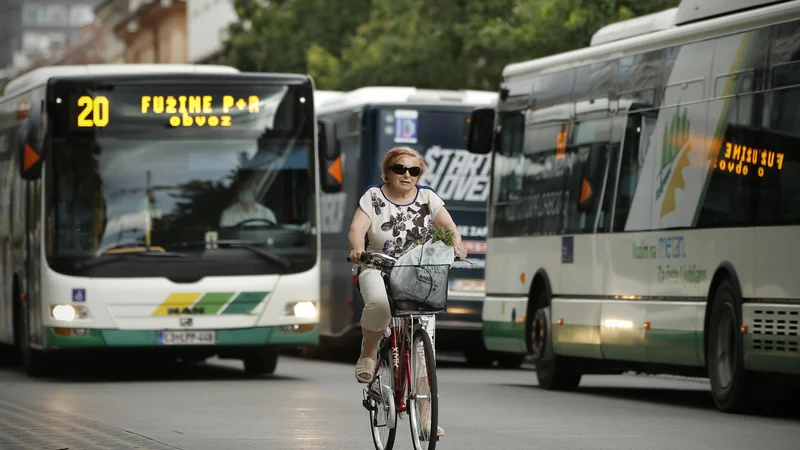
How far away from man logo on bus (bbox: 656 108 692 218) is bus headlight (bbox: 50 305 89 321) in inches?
248

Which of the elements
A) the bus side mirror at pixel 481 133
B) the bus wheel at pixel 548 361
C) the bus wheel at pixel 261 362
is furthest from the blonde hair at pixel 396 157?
the bus wheel at pixel 261 362

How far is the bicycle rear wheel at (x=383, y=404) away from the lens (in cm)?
1071

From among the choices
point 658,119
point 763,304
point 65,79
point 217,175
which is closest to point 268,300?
point 217,175

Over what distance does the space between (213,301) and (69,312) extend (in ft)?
4.73

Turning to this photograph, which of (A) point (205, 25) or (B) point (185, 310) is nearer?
(B) point (185, 310)

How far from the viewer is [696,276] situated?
16.0 meters

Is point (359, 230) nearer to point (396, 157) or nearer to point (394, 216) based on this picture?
point (394, 216)

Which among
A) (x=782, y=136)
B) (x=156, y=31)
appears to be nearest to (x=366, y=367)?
(x=782, y=136)

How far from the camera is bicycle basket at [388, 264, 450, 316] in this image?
33.9 ft

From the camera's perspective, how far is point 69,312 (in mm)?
20141

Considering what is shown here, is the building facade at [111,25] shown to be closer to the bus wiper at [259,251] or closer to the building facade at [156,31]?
the building facade at [156,31]

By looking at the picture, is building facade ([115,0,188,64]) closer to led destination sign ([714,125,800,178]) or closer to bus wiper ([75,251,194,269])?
bus wiper ([75,251,194,269])

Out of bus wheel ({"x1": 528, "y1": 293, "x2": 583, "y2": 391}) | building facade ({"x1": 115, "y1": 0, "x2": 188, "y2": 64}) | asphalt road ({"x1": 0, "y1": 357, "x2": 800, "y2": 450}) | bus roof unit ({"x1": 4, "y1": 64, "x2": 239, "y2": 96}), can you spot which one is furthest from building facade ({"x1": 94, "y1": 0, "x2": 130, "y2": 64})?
bus wheel ({"x1": 528, "y1": 293, "x2": 583, "y2": 391})

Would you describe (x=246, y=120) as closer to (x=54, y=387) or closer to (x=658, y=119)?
(x=54, y=387)
